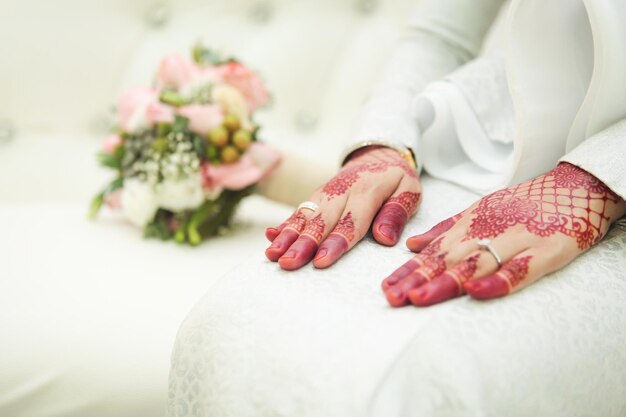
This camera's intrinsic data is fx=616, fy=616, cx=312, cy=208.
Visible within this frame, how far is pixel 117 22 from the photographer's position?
1.40 metres

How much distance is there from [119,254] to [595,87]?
70 centimetres

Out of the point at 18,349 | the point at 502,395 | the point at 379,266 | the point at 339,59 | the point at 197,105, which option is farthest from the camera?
the point at 339,59

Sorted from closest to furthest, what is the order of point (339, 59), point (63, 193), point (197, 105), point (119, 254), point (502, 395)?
point (502, 395), point (119, 254), point (197, 105), point (63, 193), point (339, 59)

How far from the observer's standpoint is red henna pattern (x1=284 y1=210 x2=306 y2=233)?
0.62 meters

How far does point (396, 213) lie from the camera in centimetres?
66

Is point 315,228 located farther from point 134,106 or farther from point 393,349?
point 134,106

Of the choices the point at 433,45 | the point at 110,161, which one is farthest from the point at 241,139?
the point at 433,45

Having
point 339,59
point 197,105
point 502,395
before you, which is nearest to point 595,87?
point 502,395

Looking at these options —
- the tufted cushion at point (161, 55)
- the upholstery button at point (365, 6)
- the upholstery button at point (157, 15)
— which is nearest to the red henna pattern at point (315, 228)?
the tufted cushion at point (161, 55)

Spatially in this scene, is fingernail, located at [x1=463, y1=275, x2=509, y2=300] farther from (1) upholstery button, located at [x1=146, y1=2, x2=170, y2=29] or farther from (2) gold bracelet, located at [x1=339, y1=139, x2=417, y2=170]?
(1) upholstery button, located at [x1=146, y1=2, x2=170, y2=29]

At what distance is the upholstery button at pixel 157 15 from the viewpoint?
1438mm

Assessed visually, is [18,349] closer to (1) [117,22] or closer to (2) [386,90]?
(2) [386,90]

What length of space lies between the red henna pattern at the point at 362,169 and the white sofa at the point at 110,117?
0.26 m

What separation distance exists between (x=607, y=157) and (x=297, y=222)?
0.31 meters
